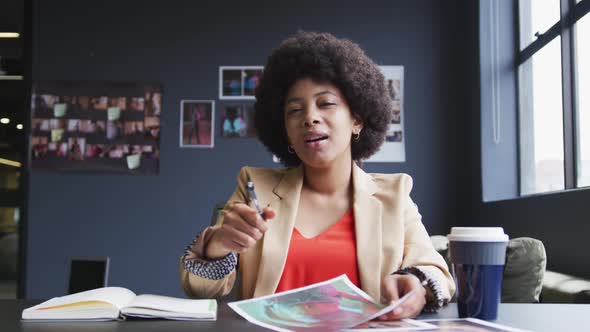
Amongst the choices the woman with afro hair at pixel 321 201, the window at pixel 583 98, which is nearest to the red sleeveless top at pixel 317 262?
the woman with afro hair at pixel 321 201

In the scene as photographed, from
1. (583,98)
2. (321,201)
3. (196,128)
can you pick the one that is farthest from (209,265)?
(196,128)

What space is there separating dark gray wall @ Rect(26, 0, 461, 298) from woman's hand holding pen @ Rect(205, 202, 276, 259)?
9.24ft

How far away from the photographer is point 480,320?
0.97 metres

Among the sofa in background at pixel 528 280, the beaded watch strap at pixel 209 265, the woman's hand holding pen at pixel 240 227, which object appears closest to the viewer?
the woman's hand holding pen at pixel 240 227

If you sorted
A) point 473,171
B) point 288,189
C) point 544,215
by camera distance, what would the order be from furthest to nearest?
point 473,171, point 544,215, point 288,189

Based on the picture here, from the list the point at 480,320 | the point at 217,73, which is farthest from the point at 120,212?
the point at 480,320

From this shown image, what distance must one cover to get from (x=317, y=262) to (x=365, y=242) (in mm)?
123

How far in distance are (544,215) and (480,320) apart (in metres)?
1.92

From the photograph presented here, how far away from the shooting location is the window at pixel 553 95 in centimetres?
264

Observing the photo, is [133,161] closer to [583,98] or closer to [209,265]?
[583,98]

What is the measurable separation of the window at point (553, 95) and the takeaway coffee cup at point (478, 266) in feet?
6.08

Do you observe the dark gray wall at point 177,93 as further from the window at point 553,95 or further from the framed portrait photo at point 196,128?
the window at point 553,95

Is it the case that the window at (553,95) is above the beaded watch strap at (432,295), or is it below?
→ above

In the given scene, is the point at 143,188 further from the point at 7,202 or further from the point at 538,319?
the point at 538,319
